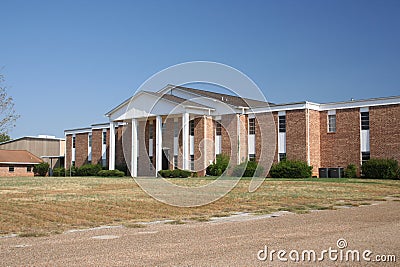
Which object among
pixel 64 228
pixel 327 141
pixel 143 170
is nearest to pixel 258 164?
A: pixel 327 141

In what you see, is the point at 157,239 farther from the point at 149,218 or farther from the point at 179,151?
the point at 179,151

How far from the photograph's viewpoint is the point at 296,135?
146 ft

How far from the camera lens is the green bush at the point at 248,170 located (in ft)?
143

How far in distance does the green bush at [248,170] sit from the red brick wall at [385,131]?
30.8ft

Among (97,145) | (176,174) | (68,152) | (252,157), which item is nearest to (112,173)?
(176,174)

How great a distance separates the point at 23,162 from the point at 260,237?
63757 millimetres

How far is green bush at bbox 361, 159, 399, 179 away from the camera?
3928 centimetres

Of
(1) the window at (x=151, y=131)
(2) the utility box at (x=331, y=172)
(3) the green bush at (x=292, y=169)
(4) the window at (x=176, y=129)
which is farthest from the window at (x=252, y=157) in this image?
(1) the window at (x=151, y=131)

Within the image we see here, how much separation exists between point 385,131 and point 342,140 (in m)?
3.68

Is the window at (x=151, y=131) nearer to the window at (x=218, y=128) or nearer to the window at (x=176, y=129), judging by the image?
the window at (x=176, y=129)

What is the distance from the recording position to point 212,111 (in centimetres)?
5000

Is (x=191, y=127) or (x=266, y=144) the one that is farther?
(x=191, y=127)

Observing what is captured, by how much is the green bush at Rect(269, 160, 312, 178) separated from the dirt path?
2786 centimetres

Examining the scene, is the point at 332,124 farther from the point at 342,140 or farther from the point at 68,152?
the point at 68,152
